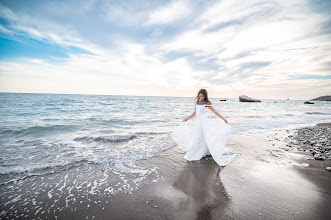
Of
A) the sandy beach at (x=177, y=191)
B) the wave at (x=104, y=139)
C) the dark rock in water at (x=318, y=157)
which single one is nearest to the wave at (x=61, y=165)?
the sandy beach at (x=177, y=191)

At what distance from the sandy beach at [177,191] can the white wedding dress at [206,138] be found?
0.37m

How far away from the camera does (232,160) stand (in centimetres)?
596

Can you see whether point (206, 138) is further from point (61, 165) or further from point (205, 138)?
point (61, 165)

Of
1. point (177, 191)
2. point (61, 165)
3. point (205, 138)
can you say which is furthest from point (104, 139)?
point (177, 191)

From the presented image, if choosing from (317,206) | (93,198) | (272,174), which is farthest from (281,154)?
(93,198)

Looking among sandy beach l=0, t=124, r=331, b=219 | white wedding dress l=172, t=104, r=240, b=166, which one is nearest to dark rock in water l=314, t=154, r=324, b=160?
sandy beach l=0, t=124, r=331, b=219

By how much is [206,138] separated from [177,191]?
8.41 ft

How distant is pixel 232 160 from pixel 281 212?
9.65ft

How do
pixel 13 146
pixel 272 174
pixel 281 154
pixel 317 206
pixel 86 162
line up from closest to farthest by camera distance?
1. pixel 317 206
2. pixel 272 174
3. pixel 86 162
4. pixel 281 154
5. pixel 13 146

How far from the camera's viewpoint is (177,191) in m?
3.87

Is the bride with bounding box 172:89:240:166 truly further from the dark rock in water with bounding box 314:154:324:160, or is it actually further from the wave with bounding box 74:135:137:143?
the wave with bounding box 74:135:137:143

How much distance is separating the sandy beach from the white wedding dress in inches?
14.4

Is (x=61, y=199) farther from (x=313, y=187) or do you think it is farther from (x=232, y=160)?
(x=313, y=187)

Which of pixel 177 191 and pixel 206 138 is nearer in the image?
pixel 177 191
